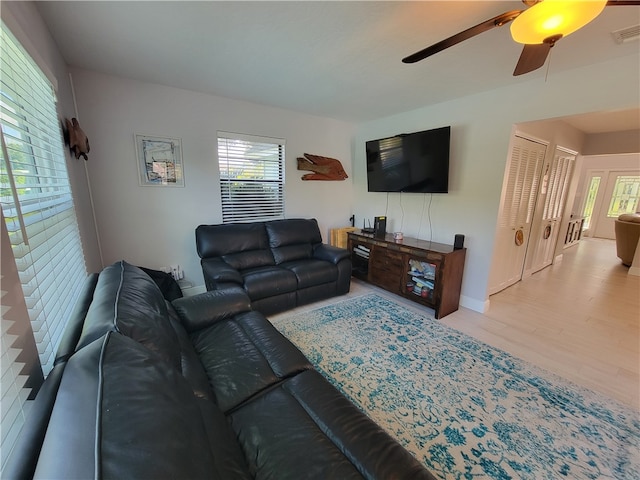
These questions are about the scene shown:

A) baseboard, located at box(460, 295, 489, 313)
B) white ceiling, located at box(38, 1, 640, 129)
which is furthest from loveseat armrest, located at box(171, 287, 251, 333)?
baseboard, located at box(460, 295, 489, 313)

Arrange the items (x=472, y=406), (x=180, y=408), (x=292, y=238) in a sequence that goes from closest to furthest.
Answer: (x=180, y=408) → (x=472, y=406) → (x=292, y=238)

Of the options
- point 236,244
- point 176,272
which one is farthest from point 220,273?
point 176,272

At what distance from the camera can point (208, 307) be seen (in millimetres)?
1878

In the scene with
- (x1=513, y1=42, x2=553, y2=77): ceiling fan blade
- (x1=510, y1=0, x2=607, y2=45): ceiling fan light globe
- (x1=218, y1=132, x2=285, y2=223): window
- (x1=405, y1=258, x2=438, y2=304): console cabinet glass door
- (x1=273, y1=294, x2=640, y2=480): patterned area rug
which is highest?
(x1=513, y1=42, x2=553, y2=77): ceiling fan blade

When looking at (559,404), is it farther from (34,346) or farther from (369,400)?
(34,346)

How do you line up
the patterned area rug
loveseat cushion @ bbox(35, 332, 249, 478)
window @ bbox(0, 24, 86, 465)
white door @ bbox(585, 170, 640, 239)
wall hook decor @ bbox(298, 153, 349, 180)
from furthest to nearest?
white door @ bbox(585, 170, 640, 239), wall hook decor @ bbox(298, 153, 349, 180), the patterned area rug, window @ bbox(0, 24, 86, 465), loveseat cushion @ bbox(35, 332, 249, 478)

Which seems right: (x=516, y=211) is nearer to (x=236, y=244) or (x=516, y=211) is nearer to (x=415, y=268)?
(x=415, y=268)

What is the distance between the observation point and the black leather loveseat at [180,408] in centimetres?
58

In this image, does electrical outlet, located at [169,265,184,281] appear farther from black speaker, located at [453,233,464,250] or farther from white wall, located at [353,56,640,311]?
black speaker, located at [453,233,464,250]

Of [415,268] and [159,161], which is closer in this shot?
[159,161]

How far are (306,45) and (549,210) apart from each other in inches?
182

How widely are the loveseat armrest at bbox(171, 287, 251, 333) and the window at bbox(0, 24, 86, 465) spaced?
24.0 inches

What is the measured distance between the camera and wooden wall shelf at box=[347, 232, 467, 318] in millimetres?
2816

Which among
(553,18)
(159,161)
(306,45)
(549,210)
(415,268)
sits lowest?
(415,268)
